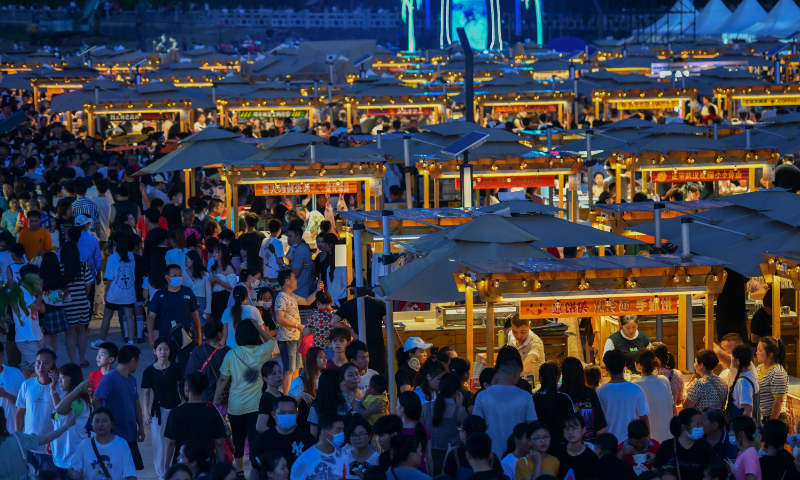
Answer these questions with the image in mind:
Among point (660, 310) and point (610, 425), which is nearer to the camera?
point (610, 425)

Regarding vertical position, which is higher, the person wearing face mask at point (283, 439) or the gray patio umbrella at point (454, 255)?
the gray patio umbrella at point (454, 255)

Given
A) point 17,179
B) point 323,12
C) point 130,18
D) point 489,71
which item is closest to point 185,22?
point 130,18

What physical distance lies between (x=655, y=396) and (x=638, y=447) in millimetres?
1043

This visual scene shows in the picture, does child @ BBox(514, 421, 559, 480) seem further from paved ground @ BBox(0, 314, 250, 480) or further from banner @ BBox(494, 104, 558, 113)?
banner @ BBox(494, 104, 558, 113)

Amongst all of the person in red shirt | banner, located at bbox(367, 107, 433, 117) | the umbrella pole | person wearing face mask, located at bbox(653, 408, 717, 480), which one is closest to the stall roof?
the umbrella pole

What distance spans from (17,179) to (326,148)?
527 cm

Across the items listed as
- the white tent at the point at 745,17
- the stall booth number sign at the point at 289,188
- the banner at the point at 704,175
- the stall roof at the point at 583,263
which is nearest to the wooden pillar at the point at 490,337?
the stall roof at the point at 583,263

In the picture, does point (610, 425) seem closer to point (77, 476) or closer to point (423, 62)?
point (77, 476)

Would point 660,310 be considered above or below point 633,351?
above

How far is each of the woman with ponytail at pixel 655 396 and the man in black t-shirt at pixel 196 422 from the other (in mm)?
2931

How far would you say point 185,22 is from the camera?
7369 cm

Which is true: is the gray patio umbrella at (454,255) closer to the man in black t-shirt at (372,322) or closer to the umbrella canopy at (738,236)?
the man in black t-shirt at (372,322)

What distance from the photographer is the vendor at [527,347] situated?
9000mm

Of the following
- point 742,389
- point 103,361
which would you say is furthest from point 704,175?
point 103,361
